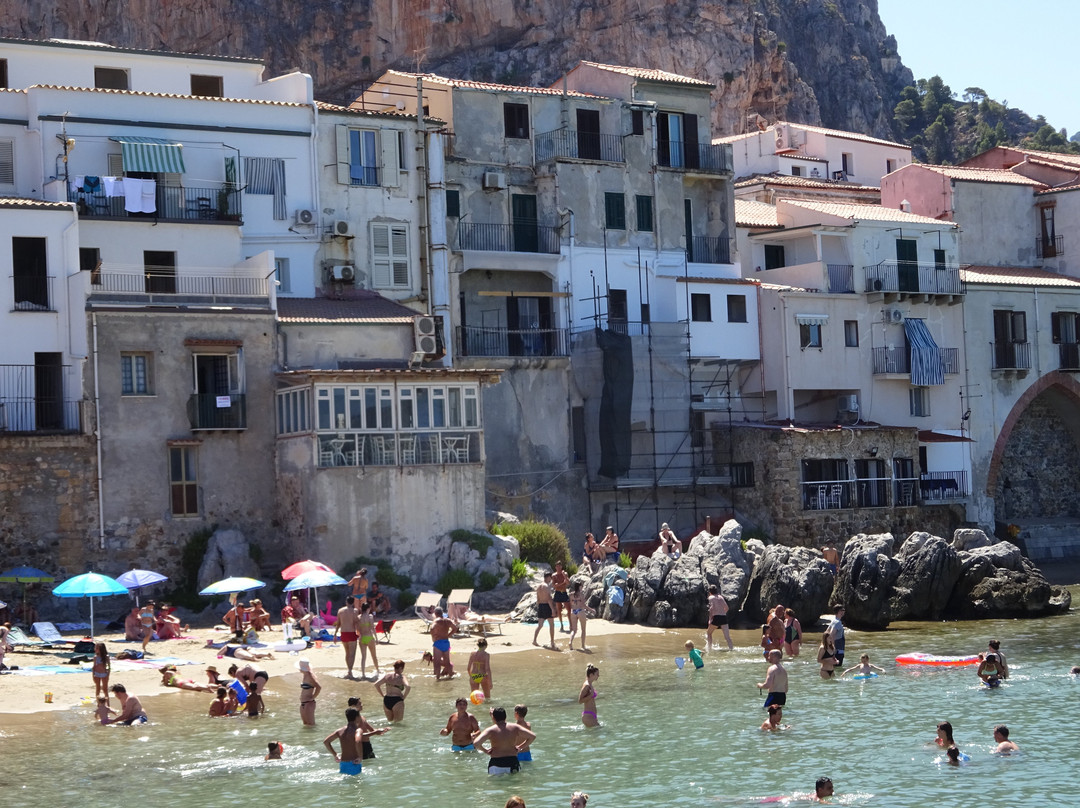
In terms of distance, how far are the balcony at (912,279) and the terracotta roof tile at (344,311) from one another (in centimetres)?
1693

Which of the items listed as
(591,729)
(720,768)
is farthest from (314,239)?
(720,768)

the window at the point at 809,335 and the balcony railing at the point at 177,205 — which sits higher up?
the balcony railing at the point at 177,205

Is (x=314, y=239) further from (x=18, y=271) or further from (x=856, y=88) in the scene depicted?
(x=856, y=88)

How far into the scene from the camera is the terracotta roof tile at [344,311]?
1598 inches

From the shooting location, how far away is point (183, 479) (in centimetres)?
3844

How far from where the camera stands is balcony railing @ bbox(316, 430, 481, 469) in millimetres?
38031

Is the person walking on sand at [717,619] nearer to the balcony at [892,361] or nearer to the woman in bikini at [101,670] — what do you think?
the woman in bikini at [101,670]

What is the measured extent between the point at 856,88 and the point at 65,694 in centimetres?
7410

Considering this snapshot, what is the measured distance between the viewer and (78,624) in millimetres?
35531

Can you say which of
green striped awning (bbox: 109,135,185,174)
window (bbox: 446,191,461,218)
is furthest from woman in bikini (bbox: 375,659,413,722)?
window (bbox: 446,191,461,218)

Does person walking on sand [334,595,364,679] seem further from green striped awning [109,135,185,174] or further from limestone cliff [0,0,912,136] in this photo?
limestone cliff [0,0,912,136]

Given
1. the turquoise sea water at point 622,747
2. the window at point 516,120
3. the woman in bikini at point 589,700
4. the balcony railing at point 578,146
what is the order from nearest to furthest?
the turquoise sea water at point 622,747
the woman in bikini at point 589,700
the window at point 516,120
the balcony railing at point 578,146

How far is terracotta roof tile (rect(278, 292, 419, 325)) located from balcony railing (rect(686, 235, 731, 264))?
11.5 metres

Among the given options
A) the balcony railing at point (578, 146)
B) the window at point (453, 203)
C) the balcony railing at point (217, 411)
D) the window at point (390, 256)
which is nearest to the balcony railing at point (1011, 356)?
the balcony railing at point (578, 146)
